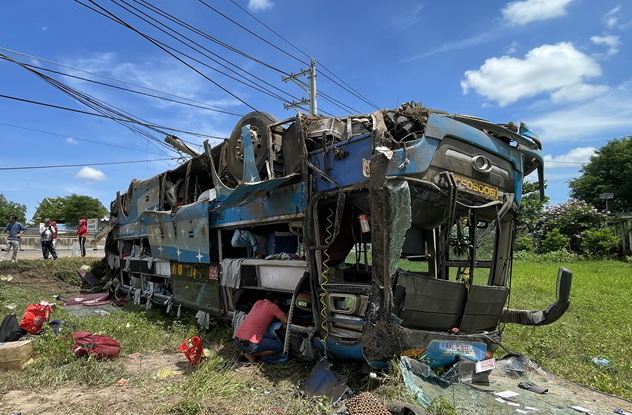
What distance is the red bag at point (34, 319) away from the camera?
20.5 feet

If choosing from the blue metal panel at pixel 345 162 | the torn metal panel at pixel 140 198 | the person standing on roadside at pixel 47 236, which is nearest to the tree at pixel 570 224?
the torn metal panel at pixel 140 198

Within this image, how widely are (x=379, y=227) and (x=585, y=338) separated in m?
4.60

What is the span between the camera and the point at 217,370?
493 cm

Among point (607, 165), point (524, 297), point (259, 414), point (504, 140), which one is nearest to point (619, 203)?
point (607, 165)

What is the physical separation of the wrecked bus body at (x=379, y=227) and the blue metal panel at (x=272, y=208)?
2cm

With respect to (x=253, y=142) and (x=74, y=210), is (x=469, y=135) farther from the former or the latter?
(x=74, y=210)

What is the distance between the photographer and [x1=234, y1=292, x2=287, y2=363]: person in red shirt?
5043mm

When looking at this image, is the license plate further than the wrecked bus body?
Yes

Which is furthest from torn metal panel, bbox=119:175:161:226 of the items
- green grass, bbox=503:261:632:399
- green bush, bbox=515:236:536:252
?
green bush, bbox=515:236:536:252

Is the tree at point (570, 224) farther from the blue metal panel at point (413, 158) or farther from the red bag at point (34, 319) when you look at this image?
the red bag at point (34, 319)

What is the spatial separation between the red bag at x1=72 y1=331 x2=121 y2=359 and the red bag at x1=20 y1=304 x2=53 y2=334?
3.48ft

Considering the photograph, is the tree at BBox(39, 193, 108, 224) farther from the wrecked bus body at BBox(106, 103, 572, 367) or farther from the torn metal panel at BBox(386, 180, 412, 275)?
the torn metal panel at BBox(386, 180, 412, 275)

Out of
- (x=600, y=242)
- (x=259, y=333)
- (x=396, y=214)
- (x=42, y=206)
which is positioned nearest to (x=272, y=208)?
(x=259, y=333)

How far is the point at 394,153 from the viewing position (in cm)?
399
